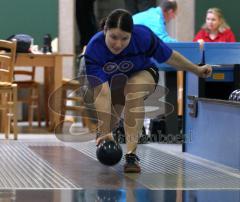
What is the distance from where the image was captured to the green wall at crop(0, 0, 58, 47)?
10633mm

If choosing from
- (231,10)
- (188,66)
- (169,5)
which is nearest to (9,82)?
(169,5)

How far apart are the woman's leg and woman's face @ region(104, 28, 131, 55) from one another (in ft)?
0.94

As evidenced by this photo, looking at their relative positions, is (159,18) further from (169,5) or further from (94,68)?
(94,68)

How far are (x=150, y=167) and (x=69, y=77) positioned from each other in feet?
17.4

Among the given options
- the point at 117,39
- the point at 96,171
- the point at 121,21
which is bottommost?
the point at 96,171

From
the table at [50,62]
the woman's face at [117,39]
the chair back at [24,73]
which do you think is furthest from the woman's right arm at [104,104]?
the chair back at [24,73]

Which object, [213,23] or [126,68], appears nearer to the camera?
[126,68]

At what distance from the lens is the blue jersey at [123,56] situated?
201 inches

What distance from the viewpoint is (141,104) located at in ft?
17.1

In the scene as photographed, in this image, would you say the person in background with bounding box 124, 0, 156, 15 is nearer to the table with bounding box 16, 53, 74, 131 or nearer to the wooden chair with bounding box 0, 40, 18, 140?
the table with bounding box 16, 53, 74, 131

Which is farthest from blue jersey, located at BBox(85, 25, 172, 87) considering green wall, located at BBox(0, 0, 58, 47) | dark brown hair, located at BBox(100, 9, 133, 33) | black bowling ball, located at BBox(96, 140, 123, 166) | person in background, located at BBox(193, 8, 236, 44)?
green wall, located at BBox(0, 0, 58, 47)

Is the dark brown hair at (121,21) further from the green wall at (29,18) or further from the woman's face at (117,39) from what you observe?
the green wall at (29,18)

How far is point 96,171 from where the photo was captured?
531cm

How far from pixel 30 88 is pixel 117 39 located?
4.67 m
